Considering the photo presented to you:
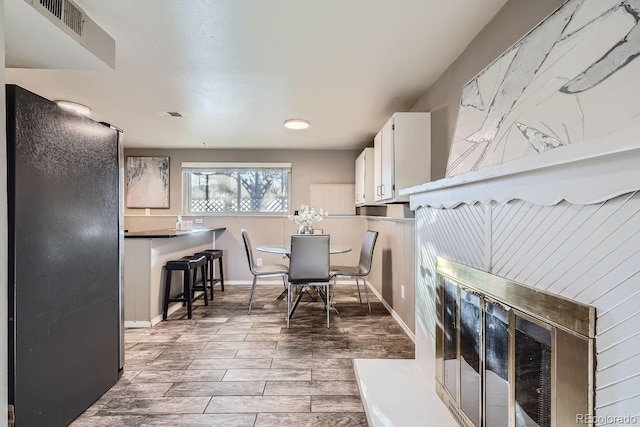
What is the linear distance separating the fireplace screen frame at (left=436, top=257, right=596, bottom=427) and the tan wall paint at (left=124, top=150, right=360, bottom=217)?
417 cm

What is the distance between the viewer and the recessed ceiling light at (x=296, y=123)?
3730 millimetres

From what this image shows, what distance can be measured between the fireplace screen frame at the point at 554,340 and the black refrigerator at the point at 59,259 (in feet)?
6.31

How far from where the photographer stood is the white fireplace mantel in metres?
0.66

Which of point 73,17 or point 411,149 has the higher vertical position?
point 73,17

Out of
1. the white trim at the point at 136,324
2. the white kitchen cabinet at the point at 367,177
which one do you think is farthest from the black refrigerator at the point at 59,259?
the white kitchen cabinet at the point at 367,177

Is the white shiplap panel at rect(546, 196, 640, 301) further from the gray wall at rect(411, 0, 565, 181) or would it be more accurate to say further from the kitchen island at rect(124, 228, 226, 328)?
the kitchen island at rect(124, 228, 226, 328)

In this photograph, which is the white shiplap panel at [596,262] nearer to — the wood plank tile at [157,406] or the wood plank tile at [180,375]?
the wood plank tile at [157,406]

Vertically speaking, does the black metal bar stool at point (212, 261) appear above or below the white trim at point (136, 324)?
above

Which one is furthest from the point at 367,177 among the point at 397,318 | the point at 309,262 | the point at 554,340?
the point at 554,340

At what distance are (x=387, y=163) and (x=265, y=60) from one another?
138 centimetres

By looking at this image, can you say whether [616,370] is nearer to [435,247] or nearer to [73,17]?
[435,247]

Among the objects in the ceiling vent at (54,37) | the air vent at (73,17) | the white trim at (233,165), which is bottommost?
the white trim at (233,165)

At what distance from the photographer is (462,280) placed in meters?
1.45

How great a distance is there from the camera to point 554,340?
2.99 ft
